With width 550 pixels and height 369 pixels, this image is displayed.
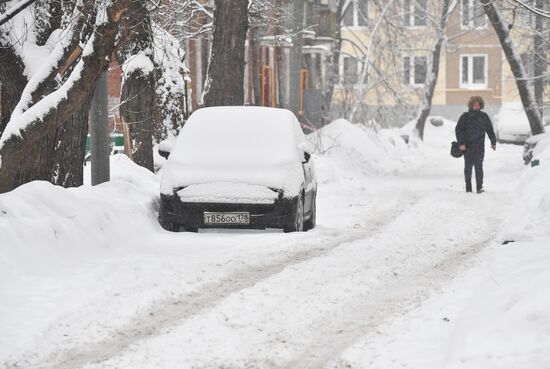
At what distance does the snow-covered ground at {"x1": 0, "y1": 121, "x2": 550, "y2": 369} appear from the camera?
6.85 metres

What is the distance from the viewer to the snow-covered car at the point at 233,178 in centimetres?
1326

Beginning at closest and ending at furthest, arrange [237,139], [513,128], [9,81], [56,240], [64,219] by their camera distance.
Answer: [56,240] < [64,219] < [9,81] < [237,139] < [513,128]

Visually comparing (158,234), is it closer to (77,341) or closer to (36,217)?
(36,217)

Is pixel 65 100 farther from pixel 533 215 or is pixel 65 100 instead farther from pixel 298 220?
pixel 533 215

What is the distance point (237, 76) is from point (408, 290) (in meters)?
11.9

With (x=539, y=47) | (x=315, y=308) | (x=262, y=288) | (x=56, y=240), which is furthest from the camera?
(x=539, y=47)

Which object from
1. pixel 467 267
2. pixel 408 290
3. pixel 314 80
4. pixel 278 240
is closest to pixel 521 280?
pixel 408 290

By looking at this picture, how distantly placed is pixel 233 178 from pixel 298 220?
988mm

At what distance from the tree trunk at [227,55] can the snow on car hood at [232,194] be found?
24.6 feet

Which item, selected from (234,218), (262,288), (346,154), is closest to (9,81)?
(234,218)

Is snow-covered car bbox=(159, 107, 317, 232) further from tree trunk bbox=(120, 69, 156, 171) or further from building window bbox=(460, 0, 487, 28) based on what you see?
building window bbox=(460, 0, 487, 28)

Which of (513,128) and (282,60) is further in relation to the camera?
(513,128)

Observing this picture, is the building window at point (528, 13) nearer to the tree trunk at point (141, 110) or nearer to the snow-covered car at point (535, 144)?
the snow-covered car at point (535, 144)

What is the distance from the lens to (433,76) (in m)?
47.8
